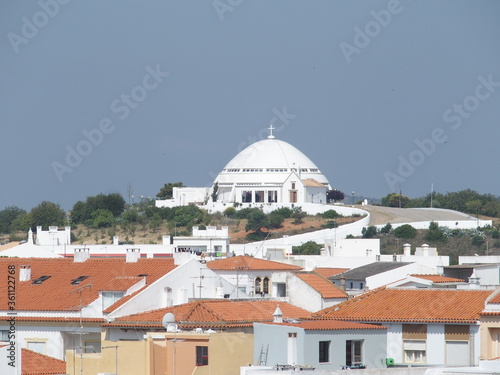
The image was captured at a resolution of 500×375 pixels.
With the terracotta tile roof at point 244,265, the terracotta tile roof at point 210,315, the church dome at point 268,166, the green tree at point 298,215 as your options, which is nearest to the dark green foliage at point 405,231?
the green tree at point 298,215

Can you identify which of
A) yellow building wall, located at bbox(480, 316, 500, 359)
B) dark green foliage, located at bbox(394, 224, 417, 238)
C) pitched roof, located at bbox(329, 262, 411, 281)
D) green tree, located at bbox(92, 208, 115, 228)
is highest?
green tree, located at bbox(92, 208, 115, 228)

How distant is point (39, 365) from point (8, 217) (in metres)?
83.2

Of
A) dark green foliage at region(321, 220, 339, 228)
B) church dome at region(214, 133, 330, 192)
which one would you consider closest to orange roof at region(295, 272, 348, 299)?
dark green foliage at region(321, 220, 339, 228)

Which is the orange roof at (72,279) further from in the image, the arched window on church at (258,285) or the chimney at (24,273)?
the arched window on church at (258,285)

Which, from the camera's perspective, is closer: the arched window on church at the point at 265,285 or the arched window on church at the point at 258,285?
the arched window on church at the point at 258,285

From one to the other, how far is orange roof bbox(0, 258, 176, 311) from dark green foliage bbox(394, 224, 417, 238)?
1980 inches

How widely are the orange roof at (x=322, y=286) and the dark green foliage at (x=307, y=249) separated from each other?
128ft

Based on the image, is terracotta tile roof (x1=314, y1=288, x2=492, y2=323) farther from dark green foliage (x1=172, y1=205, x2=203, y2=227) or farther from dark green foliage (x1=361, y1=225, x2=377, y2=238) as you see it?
dark green foliage (x1=172, y1=205, x2=203, y2=227)

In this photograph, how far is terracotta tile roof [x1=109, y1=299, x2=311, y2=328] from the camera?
26.4 meters

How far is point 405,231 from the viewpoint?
84.4 metres

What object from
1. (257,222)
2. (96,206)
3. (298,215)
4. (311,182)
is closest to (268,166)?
(311,182)

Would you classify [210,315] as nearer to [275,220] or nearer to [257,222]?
[257,222]

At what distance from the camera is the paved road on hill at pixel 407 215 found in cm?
9319

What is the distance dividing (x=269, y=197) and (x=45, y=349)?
79.1 meters
